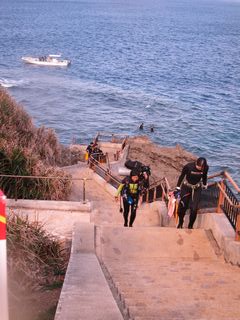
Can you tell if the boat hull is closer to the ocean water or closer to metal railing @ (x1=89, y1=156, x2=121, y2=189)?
the ocean water

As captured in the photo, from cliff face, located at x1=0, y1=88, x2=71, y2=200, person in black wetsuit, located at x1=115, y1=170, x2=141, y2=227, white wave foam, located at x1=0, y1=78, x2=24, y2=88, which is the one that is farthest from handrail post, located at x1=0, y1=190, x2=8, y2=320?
white wave foam, located at x1=0, y1=78, x2=24, y2=88

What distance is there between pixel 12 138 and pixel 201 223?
17.9ft

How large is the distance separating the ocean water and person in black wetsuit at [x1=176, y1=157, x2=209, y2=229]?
2097cm

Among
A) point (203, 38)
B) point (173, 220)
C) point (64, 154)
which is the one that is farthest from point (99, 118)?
point (203, 38)

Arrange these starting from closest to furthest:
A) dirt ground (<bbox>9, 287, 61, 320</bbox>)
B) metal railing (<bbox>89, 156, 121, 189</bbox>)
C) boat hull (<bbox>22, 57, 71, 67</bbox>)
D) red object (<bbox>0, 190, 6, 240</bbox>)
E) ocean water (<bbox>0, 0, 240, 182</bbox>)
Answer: red object (<bbox>0, 190, 6, 240</bbox>) → dirt ground (<bbox>9, 287, 61, 320</bbox>) → metal railing (<bbox>89, 156, 121, 189</bbox>) → ocean water (<bbox>0, 0, 240, 182</bbox>) → boat hull (<bbox>22, 57, 71, 67</bbox>)

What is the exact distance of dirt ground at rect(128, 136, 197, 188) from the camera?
2542 cm

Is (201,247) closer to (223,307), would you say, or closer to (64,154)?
(223,307)

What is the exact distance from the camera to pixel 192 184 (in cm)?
987

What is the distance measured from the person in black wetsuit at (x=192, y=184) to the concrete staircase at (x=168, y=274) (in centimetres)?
52

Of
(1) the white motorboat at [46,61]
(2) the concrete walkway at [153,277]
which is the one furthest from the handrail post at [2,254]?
(1) the white motorboat at [46,61]

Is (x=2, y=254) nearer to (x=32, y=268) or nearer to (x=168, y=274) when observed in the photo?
(x=32, y=268)

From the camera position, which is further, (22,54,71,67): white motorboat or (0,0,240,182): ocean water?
(22,54,71,67): white motorboat

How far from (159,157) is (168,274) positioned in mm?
20001

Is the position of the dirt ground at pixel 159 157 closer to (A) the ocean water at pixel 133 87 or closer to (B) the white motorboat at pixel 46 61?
(A) the ocean water at pixel 133 87
